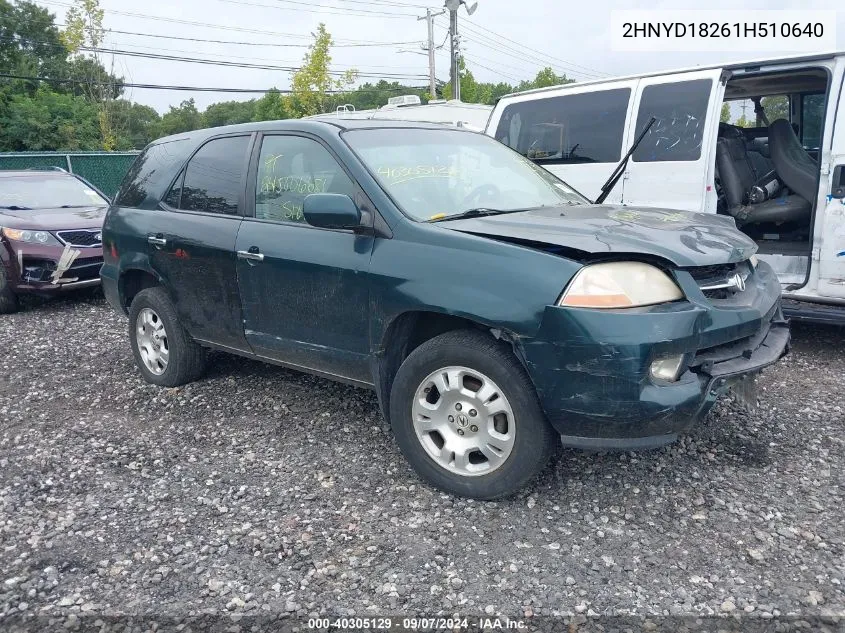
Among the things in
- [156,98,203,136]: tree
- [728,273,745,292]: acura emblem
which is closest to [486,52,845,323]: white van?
[728,273,745,292]: acura emblem

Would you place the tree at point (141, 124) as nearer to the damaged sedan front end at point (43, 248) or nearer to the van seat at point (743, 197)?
the damaged sedan front end at point (43, 248)

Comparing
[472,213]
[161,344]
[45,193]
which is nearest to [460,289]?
[472,213]

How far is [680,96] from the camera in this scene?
18.6 ft

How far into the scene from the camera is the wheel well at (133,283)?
16.2 ft

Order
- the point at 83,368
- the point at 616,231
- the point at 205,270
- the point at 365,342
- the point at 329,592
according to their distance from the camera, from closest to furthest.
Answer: the point at 329,592 → the point at 616,231 → the point at 365,342 → the point at 205,270 → the point at 83,368

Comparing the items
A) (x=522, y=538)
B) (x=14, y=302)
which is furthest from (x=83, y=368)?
(x=522, y=538)

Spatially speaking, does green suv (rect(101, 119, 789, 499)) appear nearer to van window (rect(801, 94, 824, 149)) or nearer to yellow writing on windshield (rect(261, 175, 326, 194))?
yellow writing on windshield (rect(261, 175, 326, 194))

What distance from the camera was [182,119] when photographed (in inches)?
2576

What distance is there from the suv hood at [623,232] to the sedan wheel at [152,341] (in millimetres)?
2520

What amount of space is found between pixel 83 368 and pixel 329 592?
3863mm

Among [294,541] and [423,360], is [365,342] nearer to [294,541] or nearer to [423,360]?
[423,360]

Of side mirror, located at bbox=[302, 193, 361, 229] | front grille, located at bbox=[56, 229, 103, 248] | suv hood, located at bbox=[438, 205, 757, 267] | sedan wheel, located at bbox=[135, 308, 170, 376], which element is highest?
side mirror, located at bbox=[302, 193, 361, 229]

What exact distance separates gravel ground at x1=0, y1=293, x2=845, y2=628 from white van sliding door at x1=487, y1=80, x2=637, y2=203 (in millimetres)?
2504

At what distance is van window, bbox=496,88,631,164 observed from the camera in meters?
6.01
